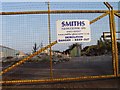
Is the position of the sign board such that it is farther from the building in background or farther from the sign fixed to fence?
the building in background

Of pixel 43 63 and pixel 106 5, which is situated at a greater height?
pixel 106 5

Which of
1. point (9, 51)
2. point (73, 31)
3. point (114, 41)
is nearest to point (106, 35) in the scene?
point (114, 41)

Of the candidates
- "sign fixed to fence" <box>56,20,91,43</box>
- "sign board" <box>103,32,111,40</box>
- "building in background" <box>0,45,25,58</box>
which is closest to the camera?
"sign fixed to fence" <box>56,20,91,43</box>

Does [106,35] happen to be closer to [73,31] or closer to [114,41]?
[114,41]

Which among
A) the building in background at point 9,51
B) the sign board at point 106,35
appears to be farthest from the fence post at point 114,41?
the building in background at point 9,51

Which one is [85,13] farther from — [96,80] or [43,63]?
[43,63]

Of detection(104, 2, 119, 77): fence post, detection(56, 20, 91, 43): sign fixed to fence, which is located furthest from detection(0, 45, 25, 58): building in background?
detection(104, 2, 119, 77): fence post

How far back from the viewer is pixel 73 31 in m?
7.92

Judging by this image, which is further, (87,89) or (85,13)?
(85,13)

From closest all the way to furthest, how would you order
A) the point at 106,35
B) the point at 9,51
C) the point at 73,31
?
the point at 73,31 < the point at 106,35 < the point at 9,51

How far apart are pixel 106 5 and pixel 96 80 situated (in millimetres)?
2251

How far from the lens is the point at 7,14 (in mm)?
7770

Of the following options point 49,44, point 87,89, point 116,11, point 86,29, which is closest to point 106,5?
point 116,11

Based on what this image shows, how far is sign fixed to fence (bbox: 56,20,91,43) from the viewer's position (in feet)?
25.8
